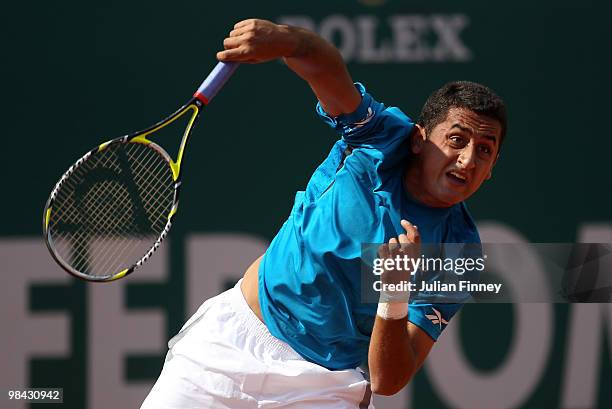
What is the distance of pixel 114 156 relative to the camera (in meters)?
3.45

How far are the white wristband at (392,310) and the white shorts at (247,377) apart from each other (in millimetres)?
392

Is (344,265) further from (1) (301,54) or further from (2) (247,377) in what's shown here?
(1) (301,54)

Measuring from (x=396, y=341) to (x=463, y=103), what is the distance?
2.40 feet

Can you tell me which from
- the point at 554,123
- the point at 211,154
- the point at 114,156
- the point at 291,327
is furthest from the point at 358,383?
the point at 554,123

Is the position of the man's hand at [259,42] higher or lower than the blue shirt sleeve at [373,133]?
higher

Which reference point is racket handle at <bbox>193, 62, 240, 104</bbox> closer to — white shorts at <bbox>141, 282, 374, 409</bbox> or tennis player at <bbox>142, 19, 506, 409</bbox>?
tennis player at <bbox>142, 19, 506, 409</bbox>

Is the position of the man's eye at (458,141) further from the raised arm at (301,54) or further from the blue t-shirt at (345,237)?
the raised arm at (301,54)

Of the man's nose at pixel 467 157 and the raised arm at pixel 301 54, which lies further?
the man's nose at pixel 467 157

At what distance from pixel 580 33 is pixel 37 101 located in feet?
8.34

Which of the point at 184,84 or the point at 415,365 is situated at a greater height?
the point at 184,84

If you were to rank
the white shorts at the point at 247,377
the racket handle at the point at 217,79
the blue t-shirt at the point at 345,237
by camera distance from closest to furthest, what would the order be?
the racket handle at the point at 217,79 → the blue t-shirt at the point at 345,237 → the white shorts at the point at 247,377

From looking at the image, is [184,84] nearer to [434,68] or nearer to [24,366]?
[434,68]

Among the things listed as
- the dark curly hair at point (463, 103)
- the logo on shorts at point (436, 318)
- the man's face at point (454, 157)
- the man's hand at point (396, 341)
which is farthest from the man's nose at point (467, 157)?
the logo on shorts at point (436, 318)

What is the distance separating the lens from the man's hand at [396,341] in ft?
9.80
